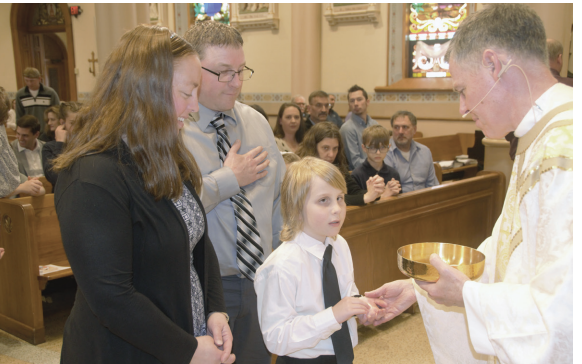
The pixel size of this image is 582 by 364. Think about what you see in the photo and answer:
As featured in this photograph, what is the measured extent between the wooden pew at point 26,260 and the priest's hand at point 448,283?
2.91 meters

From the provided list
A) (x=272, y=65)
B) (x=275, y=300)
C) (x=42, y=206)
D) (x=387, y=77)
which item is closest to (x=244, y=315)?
(x=275, y=300)

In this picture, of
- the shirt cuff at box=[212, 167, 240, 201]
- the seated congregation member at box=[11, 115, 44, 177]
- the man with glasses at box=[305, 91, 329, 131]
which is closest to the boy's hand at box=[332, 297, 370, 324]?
the shirt cuff at box=[212, 167, 240, 201]

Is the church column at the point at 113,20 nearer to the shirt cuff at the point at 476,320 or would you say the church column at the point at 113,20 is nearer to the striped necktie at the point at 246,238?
the striped necktie at the point at 246,238

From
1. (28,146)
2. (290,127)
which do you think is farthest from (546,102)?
(28,146)

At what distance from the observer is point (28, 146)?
542 centimetres

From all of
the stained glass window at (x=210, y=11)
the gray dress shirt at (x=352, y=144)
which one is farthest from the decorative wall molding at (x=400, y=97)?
the gray dress shirt at (x=352, y=144)

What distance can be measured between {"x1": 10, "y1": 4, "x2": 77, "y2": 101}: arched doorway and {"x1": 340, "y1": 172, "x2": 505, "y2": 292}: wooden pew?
10.8 metres

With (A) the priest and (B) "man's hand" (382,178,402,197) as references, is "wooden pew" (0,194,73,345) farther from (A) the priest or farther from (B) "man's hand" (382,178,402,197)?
(A) the priest

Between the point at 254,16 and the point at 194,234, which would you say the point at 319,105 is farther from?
the point at 194,234

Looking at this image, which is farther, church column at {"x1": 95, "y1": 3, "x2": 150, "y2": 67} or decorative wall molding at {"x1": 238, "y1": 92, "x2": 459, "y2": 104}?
decorative wall molding at {"x1": 238, "y1": 92, "x2": 459, "y2": 104}

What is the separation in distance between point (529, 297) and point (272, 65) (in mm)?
9757

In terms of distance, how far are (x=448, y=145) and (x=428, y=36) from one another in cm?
238

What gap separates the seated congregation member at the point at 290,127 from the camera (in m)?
5.15

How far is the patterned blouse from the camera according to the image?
4.74 feet
